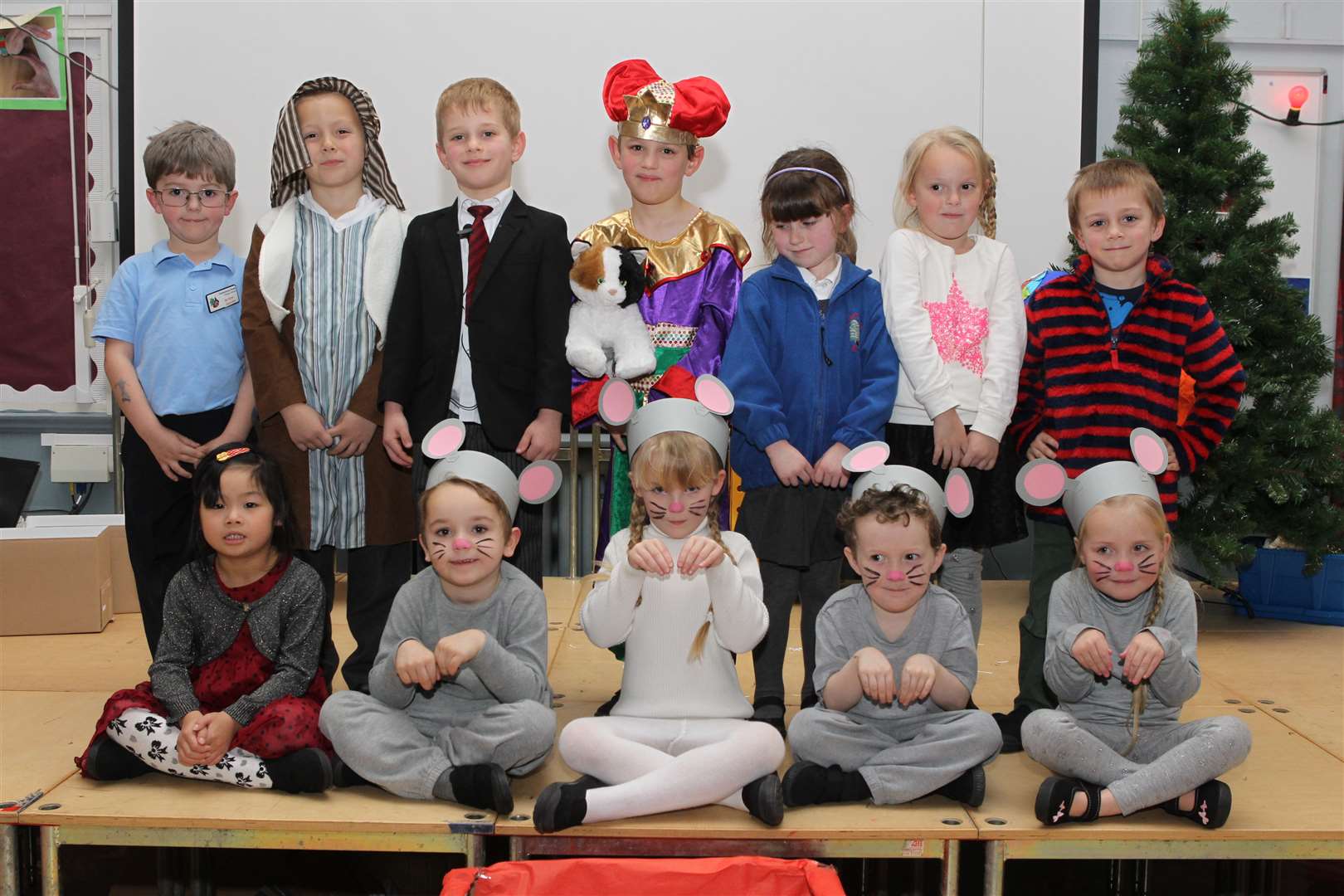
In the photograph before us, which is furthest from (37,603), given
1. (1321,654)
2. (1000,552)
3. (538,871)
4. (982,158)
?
(1321,654)

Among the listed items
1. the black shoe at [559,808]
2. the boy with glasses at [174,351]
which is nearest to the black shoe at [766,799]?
the black shoe at [559,808]

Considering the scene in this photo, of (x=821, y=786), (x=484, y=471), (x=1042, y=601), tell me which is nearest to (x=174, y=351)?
(x=484, y=471)

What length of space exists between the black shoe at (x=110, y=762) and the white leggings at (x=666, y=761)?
2.75ft

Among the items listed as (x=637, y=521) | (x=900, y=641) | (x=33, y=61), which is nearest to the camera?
(x=900, y=641)

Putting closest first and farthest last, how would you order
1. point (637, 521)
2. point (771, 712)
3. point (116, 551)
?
point (637, 521) < point (771, 712) < point (116, 551)

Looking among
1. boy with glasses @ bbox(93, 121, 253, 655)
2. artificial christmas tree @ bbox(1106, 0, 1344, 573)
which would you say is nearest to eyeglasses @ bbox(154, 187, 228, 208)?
boy with glasses @ bbox(93, 121, 253, 655)

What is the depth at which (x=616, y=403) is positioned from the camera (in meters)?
2.62

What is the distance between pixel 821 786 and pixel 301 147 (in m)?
1.82

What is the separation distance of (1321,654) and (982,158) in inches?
74.1

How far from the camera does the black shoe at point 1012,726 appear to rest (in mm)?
2594

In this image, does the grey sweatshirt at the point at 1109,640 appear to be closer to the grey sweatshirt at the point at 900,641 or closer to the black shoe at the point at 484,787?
the grey sweatshirt at the point at 900,641

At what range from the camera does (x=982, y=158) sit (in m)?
2.73

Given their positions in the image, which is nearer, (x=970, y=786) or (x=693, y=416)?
(x=970, y=786)

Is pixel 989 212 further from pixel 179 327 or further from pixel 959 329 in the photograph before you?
pixel 179 327
